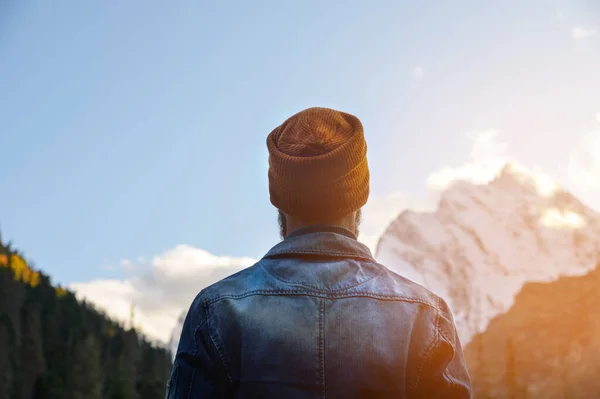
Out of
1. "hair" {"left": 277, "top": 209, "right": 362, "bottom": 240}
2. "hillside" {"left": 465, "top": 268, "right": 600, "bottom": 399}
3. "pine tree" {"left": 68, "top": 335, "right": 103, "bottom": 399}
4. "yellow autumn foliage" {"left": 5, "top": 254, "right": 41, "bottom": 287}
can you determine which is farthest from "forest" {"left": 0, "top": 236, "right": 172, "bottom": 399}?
"hair" {"left": 277, "top": 209, "right": 362, "bottom": 240}

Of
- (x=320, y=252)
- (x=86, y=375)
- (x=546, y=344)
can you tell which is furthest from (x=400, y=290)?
(x=546, y=344)

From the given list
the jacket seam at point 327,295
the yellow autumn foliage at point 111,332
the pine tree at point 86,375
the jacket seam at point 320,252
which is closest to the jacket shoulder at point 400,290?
the jacket seam at point 327,295

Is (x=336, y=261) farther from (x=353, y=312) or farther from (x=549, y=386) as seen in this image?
(x=549, y=386)

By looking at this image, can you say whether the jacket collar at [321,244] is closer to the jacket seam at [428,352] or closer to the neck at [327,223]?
the neck at [327,223]

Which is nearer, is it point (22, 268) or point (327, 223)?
point (327, 223)

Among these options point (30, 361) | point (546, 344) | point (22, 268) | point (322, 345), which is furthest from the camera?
point (22, 268)

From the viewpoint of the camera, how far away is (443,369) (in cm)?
314

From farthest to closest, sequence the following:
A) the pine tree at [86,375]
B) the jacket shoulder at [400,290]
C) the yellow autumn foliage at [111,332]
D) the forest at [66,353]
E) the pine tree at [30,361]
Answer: the yellow autumn foliage at [111,332], the pine tree at [86,375], the forest at [66,353], the pine tree at [30,361], the jacket shoulder at [400,290]

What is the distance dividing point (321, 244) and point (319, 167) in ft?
1.22

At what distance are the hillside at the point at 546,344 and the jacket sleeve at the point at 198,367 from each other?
115 meters

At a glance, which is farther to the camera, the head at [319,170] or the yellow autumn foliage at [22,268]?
the yellow autumn foliage at [22,268]

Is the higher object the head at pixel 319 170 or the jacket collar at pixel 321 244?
the head at pixel 319 170

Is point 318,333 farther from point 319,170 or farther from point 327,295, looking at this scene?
point 319,170

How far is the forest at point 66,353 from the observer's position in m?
82.8
